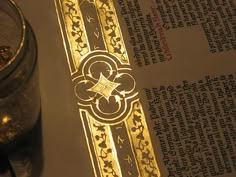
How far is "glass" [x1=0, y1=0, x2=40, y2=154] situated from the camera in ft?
1.49

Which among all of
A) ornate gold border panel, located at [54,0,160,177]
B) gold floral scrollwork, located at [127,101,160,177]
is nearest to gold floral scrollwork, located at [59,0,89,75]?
ornate gold border panel, located at [54,0,160,177]

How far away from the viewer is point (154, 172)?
0.55m

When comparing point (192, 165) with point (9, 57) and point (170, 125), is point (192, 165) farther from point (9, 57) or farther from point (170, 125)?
point (9, 57)

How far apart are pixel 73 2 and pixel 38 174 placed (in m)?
0.25

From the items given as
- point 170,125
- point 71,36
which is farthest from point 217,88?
point 71,36

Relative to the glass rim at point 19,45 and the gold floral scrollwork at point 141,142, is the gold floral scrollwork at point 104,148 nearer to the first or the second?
the gold floral scrollwork at point 141,142

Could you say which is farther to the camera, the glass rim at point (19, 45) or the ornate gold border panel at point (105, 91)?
the ornate gold border panel at point (105, 91)

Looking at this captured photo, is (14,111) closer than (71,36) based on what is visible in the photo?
Yes

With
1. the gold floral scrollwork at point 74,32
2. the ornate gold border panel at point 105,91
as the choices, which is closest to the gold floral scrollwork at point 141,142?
the ornate gold border panel at point 105,91

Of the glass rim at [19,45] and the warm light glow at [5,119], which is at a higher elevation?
the glass rim at [19,45]

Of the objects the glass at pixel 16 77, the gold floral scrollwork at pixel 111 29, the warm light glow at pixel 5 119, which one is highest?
the gold floral scrollwork at pixel 111 29

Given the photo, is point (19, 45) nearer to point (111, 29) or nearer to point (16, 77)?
point (16, 77)

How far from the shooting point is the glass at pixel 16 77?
0.45 m

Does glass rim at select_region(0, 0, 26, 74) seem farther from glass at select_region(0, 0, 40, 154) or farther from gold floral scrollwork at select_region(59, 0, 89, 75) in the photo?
gold floral scrollwork at select_region(59, 0, 89, 75)
